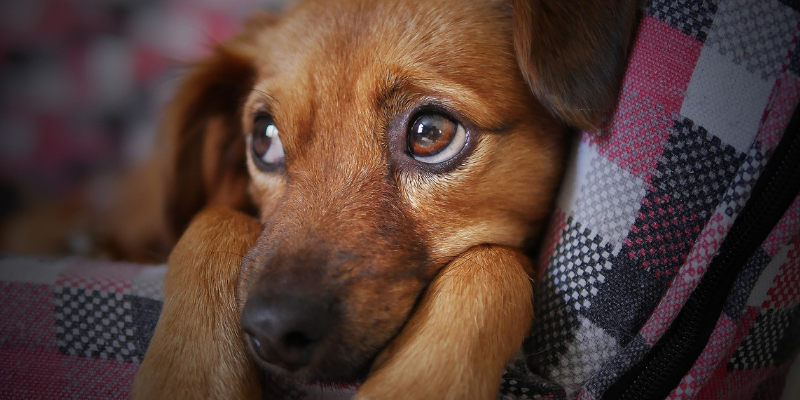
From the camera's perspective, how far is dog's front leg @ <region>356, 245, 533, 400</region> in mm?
959

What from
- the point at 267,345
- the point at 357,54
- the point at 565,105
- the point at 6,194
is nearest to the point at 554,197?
the point at 565,105

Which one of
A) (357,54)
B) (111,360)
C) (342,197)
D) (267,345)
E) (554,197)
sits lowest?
(111,360)

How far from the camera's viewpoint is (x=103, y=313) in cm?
121

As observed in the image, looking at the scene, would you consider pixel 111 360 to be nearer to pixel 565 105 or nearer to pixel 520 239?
pixel 520 239

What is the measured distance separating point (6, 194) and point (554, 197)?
2729 millimetres

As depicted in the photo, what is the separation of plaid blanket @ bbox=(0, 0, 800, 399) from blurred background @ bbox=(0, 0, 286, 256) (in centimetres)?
134

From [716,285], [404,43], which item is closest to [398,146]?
[404,43]

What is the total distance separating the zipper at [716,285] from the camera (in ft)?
3.14

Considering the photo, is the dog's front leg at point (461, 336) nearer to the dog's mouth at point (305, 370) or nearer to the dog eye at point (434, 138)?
the dog's mouth at point (305, 370)

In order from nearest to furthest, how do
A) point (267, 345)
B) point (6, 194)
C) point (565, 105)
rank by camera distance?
point (267, 345) → point (565, 105) → point (6, 194)

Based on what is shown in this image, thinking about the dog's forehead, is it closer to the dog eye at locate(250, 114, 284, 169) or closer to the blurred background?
the dog eye at locate(250, 114, 284, 169)

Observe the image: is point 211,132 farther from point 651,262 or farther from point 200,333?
point 651,262

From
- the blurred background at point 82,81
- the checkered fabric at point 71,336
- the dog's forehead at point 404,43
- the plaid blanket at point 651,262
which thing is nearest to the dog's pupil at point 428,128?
the dog's forehead at point 404,43

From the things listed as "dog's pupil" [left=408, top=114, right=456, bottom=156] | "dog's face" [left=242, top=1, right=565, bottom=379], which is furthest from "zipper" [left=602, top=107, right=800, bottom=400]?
"dog's pupil" [left=408, top=114, right=456, bottom=156]
